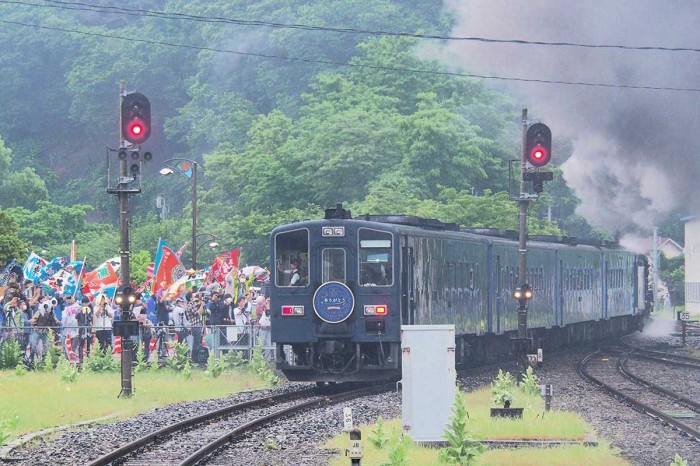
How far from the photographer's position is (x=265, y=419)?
1861 cm

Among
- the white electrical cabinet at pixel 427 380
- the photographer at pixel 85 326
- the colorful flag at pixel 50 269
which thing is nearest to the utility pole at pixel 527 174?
the white electrical cabinet at pixel 427 380

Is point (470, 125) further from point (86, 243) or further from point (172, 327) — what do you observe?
point (172, 327)

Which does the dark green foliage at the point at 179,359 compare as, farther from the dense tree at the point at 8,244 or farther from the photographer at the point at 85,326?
the dense tree at the point at 8,244

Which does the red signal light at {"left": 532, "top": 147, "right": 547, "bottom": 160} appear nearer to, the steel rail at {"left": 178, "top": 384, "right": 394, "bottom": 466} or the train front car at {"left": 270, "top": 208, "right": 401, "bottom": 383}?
the train front car at {"left": 270, "top": 208, "right": 401, "bottom": 383}

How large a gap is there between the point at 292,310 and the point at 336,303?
852mm

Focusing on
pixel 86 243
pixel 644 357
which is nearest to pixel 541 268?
pixel 644 357

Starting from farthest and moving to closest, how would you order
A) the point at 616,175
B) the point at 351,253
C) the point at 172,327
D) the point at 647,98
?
the point at 616,175 → the point at 647,98 → the point at 172,327 → the point at 351,253

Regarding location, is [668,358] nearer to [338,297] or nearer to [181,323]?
[181,323]

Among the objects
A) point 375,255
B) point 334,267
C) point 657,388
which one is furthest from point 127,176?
point 657,388

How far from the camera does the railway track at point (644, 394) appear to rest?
18.9 m

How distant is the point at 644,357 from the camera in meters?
35.6

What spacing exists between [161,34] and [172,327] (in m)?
99.4

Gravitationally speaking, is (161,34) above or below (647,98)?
above

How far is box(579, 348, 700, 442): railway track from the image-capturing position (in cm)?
1895
